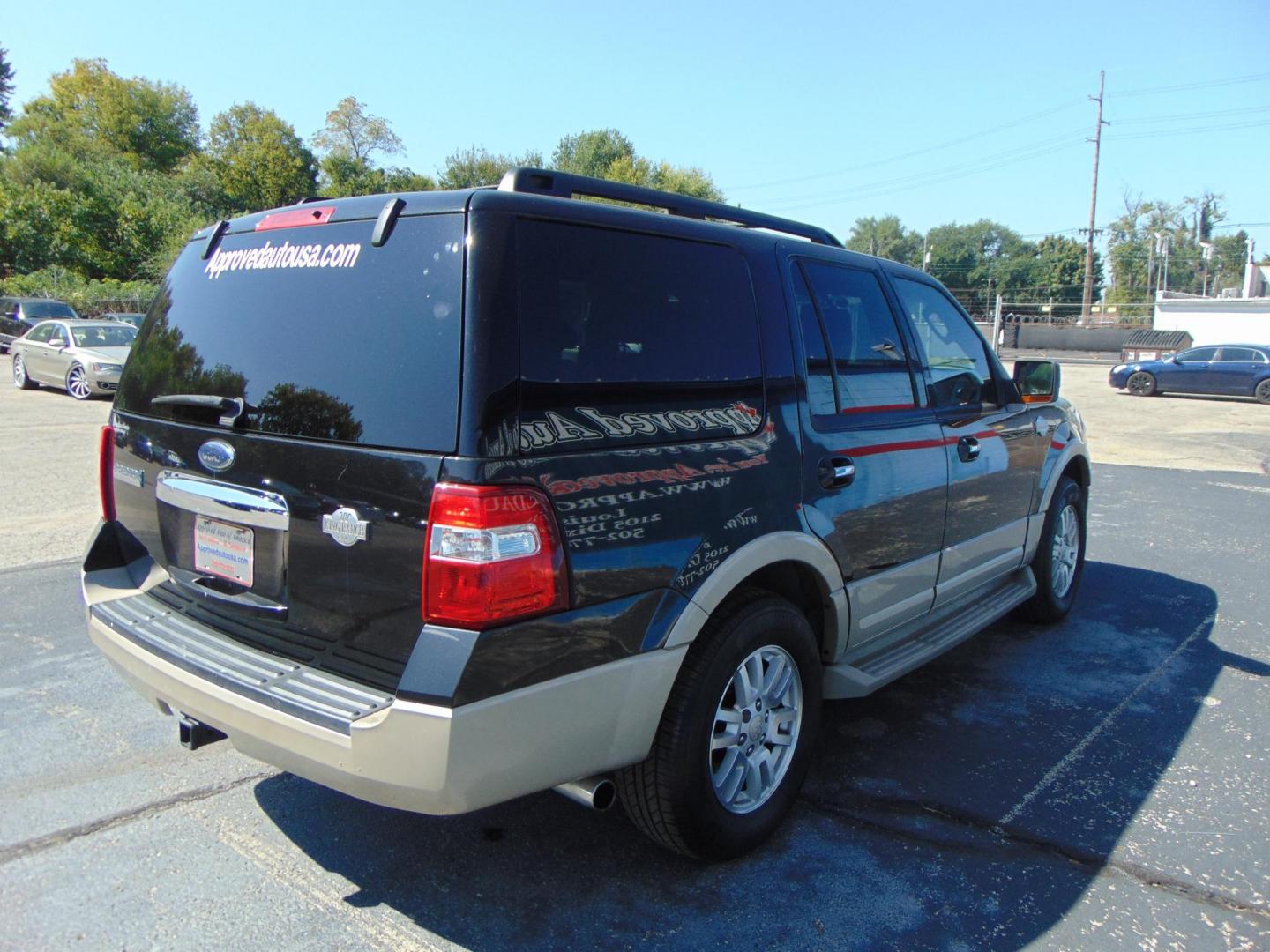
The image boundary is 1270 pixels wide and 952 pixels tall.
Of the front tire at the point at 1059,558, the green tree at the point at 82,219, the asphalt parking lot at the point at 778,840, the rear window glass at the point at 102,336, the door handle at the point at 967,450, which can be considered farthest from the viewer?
the green tree at the point at 82,219

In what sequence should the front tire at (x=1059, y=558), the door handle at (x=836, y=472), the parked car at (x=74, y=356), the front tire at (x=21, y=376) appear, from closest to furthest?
1. the door handle at (x=836, y=472)
2. the front tire at (x=1059, y=558)
3. the parked car at (x=74, y=356)
4. the front tire at (x=21, y=376)

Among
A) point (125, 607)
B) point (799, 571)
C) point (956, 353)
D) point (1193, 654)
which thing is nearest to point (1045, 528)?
point (1193, 654)

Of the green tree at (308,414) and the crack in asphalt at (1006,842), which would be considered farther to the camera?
the crack in asphalt at (1006,842)

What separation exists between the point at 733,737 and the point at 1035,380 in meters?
3.01

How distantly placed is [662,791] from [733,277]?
1.66 meters

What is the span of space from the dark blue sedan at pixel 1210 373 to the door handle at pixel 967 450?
24.2 m

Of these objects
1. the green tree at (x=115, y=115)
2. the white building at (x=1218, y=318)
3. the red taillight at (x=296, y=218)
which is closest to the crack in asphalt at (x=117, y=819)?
the red taillight at (x=296, y=218)

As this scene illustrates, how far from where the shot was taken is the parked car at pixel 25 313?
79.8ft

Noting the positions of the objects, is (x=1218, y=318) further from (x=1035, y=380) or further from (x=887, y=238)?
(x=887, y=238)

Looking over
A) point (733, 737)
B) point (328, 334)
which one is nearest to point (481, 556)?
point (328, 334)

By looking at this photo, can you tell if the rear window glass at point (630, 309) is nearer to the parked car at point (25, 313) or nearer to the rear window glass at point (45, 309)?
the parked car at point (25, 313)

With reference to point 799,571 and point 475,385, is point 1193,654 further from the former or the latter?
point 475,385

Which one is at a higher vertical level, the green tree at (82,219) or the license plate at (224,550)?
the green tree at (82,219)

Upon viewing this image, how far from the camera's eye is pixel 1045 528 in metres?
5.00
